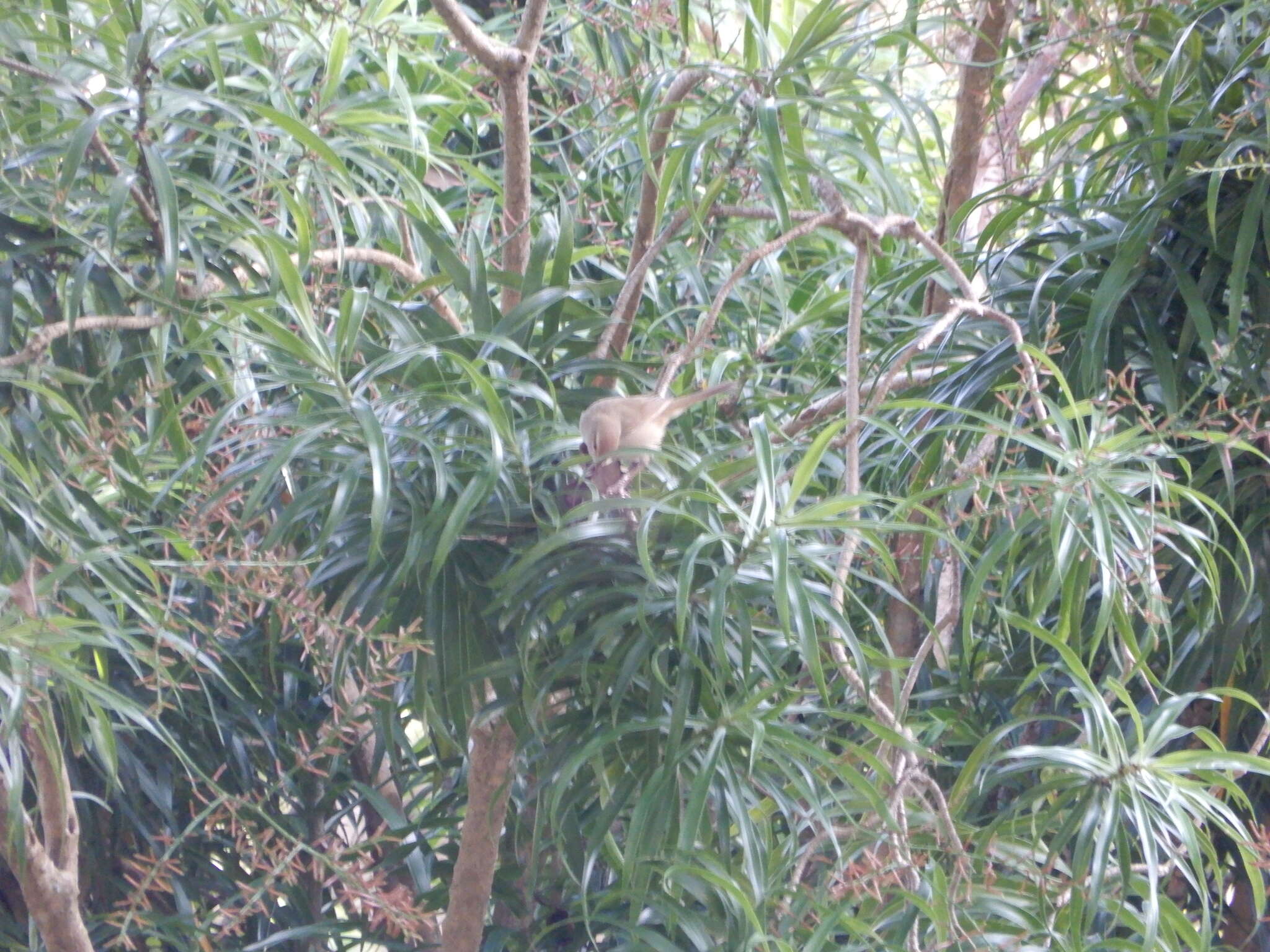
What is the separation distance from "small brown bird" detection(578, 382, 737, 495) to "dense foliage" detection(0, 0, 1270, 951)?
26 mm

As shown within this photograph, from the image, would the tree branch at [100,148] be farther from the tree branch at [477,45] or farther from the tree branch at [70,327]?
the tree branch at [477,45]

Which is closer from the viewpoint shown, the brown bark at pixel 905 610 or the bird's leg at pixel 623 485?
the bird's leg at pixel 623 485

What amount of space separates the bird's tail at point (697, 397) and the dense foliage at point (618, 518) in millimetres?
25

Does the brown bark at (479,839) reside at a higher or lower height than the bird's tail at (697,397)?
lower

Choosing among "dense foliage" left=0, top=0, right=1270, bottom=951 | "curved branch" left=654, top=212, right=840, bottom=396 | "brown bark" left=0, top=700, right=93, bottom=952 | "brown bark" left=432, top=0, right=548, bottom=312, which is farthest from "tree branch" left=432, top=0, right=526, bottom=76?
"brown bark" left=0, top=700, right=93, bottom=952

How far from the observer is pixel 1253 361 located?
4.22ft

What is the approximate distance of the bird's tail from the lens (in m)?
1.21

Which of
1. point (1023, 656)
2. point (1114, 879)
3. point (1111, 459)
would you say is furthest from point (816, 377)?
point (1114, 879)

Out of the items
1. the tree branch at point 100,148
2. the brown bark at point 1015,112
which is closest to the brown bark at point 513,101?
the tree branch at point 100,148

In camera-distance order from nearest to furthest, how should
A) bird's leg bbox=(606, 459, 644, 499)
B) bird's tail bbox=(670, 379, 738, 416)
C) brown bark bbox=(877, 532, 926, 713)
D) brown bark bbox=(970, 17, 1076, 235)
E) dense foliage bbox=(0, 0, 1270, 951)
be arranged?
dense foliage bbox=(0, 0, 1270, 951) < bird's leg bbox=(606, 459, 644, 499) < bird's tail bbox=(670, 379, 738, 416) < brown bark bbox=(877, 532, 926, 713) < brown bark bbox=(970, 17, 1076, 235)

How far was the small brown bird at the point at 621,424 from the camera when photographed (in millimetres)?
1168

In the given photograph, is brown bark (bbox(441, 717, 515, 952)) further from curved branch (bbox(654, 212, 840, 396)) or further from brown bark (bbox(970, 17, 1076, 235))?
brown bark (bbox(970, 17, 1076, 235))

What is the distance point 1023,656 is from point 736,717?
0.50 m

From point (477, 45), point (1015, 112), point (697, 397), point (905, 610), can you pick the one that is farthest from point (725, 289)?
point (1015, 112)
